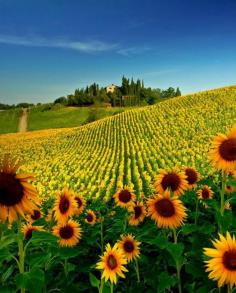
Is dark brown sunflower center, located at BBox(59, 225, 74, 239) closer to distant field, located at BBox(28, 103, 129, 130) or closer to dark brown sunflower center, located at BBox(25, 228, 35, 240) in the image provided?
dark brown sunflower center, located at BBox(25, 228, 35, 240)

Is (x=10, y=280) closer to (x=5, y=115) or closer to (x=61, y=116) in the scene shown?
(x=61, y=116)

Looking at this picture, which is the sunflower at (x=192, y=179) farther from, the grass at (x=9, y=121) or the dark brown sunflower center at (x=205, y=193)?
the grass at (x=9, y=121)

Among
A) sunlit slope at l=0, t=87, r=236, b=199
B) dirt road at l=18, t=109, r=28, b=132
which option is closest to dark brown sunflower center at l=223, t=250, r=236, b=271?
sunlit slope at l=0, t=87, r=236, b=199

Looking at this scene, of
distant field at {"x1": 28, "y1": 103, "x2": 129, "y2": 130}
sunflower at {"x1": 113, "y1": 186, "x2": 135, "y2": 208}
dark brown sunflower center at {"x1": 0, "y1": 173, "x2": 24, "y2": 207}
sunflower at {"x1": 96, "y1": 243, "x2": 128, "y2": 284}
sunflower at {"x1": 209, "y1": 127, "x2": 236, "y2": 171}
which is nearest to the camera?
dark brown sunflower center at {"x1": 0, "y1": 173, "x2": 24, "y2": 207}

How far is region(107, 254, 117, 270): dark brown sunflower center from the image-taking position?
11.4 ft

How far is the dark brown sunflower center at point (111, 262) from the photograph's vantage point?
137 inches

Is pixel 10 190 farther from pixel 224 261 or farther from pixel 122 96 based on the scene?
pixel 122 96

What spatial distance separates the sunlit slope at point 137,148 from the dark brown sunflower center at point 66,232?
1507cm

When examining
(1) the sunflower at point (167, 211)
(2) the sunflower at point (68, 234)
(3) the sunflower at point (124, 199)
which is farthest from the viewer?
→ (3) the sunflower at point (124, 199)

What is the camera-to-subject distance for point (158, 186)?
14.7ft

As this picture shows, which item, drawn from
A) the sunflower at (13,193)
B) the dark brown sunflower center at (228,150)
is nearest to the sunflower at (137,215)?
the dark brown sunflower center at (228,150)

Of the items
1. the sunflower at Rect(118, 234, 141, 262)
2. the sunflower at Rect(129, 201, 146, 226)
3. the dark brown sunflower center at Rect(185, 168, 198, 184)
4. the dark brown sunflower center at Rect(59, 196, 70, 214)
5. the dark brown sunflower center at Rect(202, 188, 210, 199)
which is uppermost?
the dark brown sunflower center at Rect(185, 168, 198, 184)

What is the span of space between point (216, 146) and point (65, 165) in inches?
1132

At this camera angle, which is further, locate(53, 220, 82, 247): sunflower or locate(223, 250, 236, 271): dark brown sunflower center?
locate(53, 220, 82, 247): sunflower
